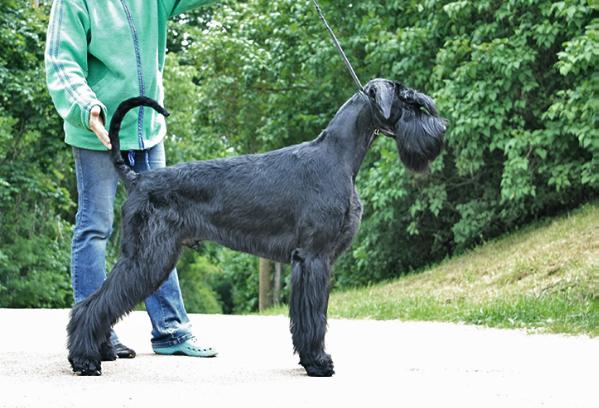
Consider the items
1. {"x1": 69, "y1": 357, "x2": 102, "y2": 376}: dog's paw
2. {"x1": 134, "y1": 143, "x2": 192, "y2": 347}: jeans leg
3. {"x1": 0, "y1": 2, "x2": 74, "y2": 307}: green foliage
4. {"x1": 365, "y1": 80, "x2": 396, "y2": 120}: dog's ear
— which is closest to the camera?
{"x1": 69, "y1": 357, "x2": 102, "y2": 376}: dog's paw

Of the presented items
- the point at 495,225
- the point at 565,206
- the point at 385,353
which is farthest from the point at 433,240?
the point at 385,353

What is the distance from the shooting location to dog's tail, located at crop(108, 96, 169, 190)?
482 centimetres

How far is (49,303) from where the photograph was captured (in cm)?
2092

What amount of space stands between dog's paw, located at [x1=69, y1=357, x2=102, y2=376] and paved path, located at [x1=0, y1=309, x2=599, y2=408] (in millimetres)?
55

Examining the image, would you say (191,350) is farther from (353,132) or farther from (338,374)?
(353,132)

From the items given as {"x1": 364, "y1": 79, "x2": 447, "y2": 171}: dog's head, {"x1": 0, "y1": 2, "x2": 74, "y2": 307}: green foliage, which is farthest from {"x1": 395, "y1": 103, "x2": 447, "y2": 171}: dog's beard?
{"x1": 0, "y1": 2, "x2": 74, "y2": 307}: green foliage

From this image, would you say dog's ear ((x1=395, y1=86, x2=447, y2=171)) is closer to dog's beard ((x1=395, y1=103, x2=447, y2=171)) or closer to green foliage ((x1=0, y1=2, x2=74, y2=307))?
dog's beard ((x1=395, y1=103, x2=447, y2=171))

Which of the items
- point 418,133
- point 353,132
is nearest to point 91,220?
point 353,132

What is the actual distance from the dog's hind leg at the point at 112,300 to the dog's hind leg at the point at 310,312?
0.67 metres

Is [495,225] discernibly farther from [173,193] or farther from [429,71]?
[173,193]

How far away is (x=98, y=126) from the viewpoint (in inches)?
192

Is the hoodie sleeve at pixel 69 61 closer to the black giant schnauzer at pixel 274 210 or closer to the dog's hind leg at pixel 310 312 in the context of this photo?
the black giant schnauzer at pixel 274 210

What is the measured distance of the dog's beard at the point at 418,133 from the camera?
193 inches

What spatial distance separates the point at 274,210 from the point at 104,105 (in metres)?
1.18
